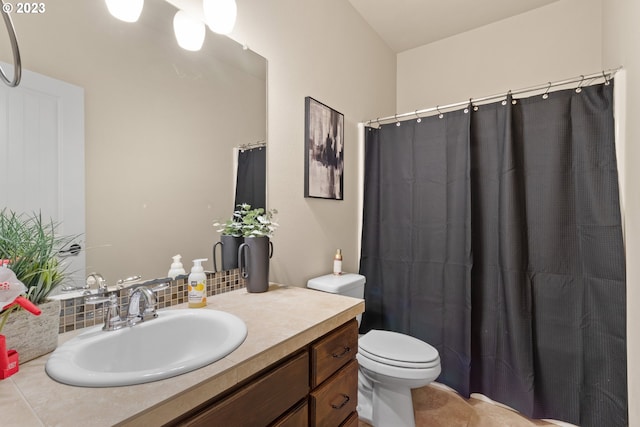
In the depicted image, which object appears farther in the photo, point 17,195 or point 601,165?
point 601,165

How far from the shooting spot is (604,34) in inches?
75.5

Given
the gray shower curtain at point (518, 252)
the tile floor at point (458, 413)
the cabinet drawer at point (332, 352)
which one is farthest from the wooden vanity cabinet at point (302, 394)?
the gray shower curtain at point (518, 252)

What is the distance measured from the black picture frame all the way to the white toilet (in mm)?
569

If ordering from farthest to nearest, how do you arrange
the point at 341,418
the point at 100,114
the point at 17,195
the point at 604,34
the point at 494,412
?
the point at 604,34 < the point at 494,412 < the point at 341,418 < the point at 100,114 < the point at 17,195

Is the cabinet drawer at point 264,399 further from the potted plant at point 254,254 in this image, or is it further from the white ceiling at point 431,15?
the white ceiling at point 431,15

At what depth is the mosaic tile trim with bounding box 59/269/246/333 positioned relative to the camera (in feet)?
2.84

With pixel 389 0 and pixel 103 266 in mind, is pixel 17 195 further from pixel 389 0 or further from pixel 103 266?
pixel 389 0

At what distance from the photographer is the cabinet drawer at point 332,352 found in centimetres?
92

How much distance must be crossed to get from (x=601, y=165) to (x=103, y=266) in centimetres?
218

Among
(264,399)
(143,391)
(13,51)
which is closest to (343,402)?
(264,399)

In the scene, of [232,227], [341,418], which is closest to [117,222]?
[232,227]

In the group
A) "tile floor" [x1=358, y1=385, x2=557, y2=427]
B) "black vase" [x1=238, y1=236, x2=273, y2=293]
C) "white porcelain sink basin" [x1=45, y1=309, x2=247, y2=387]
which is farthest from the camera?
"tile floor" [x1=358, y1=385, x2=557, y2=427]

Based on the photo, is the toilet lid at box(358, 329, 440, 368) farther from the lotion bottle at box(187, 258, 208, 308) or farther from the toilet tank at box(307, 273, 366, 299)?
the lotion bottle at box(187, 258, 208, 308)

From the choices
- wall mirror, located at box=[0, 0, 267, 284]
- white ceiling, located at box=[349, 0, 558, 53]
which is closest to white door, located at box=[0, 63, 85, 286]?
wall mirror, located at box=[0, 0, 267, 284]
